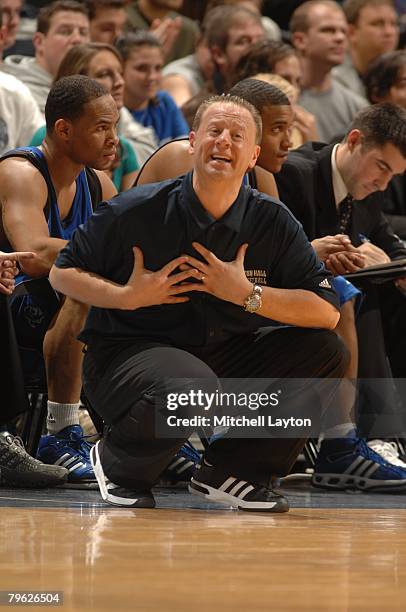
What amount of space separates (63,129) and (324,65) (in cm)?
297

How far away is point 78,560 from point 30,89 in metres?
3.70

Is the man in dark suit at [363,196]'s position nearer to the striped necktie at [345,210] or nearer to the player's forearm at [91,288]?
the striped necktie at [345,210]

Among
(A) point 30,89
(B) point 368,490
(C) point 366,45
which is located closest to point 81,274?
(B) point 368,490

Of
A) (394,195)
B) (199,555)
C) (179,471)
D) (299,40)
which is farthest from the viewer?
(299,40)

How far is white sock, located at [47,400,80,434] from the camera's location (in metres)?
3.67

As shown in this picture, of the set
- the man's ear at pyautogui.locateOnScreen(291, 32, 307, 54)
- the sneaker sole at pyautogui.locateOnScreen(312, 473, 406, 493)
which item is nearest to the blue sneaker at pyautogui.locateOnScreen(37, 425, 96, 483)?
the sneaker sole at pyautogui.locateOnScreen(312, 473, 406, 493)

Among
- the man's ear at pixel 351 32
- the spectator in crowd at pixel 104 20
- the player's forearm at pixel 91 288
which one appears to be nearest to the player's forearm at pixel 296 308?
the player's forearm at pixel 91 288

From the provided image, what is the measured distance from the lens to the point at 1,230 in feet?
12.5

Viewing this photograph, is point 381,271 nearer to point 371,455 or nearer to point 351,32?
point 371,455

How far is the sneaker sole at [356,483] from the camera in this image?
3951mm

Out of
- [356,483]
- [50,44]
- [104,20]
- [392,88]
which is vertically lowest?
[356,483]

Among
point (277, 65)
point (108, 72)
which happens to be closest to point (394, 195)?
point (277, 65)

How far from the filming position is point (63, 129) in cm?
389

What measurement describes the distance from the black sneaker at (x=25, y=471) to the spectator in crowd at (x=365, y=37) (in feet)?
13.5
